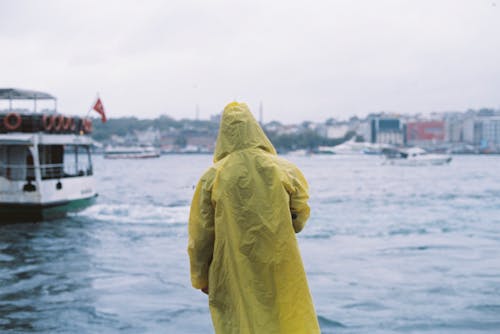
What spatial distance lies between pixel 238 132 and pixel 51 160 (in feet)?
62.2

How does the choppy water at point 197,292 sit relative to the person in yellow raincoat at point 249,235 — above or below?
below

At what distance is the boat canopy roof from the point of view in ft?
67.2

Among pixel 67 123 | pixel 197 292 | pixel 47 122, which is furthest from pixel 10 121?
pixel 197 292

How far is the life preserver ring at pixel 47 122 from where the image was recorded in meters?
19.4

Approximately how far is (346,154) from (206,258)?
16731cm

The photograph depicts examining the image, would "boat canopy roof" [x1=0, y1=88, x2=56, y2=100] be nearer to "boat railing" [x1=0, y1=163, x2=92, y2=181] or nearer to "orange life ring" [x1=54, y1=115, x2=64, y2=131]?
"orange life ring" [x1=54, y1=115, x2=64, y2=131]

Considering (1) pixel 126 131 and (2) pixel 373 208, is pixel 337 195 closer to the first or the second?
(2) pixel 373 208

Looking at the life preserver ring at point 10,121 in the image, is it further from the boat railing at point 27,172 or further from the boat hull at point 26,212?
the boat hull at point 26,212

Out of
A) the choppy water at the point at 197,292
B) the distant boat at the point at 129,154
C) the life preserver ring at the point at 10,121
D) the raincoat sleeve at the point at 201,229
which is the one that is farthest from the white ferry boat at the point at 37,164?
the distant boat at the point at 129,154

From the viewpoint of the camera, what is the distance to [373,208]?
25953 mm

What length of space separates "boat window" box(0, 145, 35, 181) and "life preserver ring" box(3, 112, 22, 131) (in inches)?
51.2

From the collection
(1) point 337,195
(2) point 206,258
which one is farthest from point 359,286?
(1) point 337,195

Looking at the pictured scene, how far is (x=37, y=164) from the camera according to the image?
18.9 meters

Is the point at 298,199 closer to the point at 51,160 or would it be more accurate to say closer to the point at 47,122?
the point at 47,122
